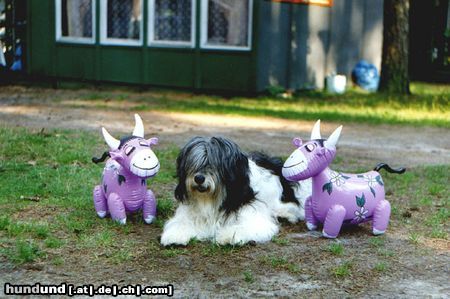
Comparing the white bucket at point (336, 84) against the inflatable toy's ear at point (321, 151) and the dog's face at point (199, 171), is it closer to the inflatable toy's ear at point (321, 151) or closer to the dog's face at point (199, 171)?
the inflatable toy's ear at point (321, 151)

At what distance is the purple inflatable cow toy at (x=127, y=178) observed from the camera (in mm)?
5562

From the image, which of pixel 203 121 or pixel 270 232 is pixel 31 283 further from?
pixel 203 121

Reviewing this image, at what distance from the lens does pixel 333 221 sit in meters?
5.57

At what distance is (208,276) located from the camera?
4.72m

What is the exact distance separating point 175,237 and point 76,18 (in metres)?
13.3

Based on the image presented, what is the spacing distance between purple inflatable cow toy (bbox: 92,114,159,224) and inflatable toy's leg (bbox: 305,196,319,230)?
3.94 feet

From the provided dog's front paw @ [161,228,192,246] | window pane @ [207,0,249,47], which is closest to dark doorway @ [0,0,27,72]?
window pane @ [207,0,249,47]

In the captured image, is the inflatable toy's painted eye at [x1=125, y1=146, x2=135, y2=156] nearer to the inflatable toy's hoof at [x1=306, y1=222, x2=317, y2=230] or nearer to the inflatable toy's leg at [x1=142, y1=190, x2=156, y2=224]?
the inflatable toy's leg at [x1=142, y1=190, x2=156, y2=224]

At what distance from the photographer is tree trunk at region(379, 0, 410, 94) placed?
53.0 feet

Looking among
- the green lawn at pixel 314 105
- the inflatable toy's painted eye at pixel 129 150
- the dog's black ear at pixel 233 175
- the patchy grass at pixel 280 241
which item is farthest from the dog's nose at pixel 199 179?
the green lawn at pixel 314 105

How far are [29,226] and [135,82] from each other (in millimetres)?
11852

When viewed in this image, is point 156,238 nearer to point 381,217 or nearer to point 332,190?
point 332,190

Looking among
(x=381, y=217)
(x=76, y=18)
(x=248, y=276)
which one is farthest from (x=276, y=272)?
(x=76, y=18)

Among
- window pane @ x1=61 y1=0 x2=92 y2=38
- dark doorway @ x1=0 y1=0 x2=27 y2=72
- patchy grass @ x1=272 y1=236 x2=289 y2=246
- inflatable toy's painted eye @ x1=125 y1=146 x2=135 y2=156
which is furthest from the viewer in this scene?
dark doorway @ x1=0 y1=0 x2=27 y2=72
